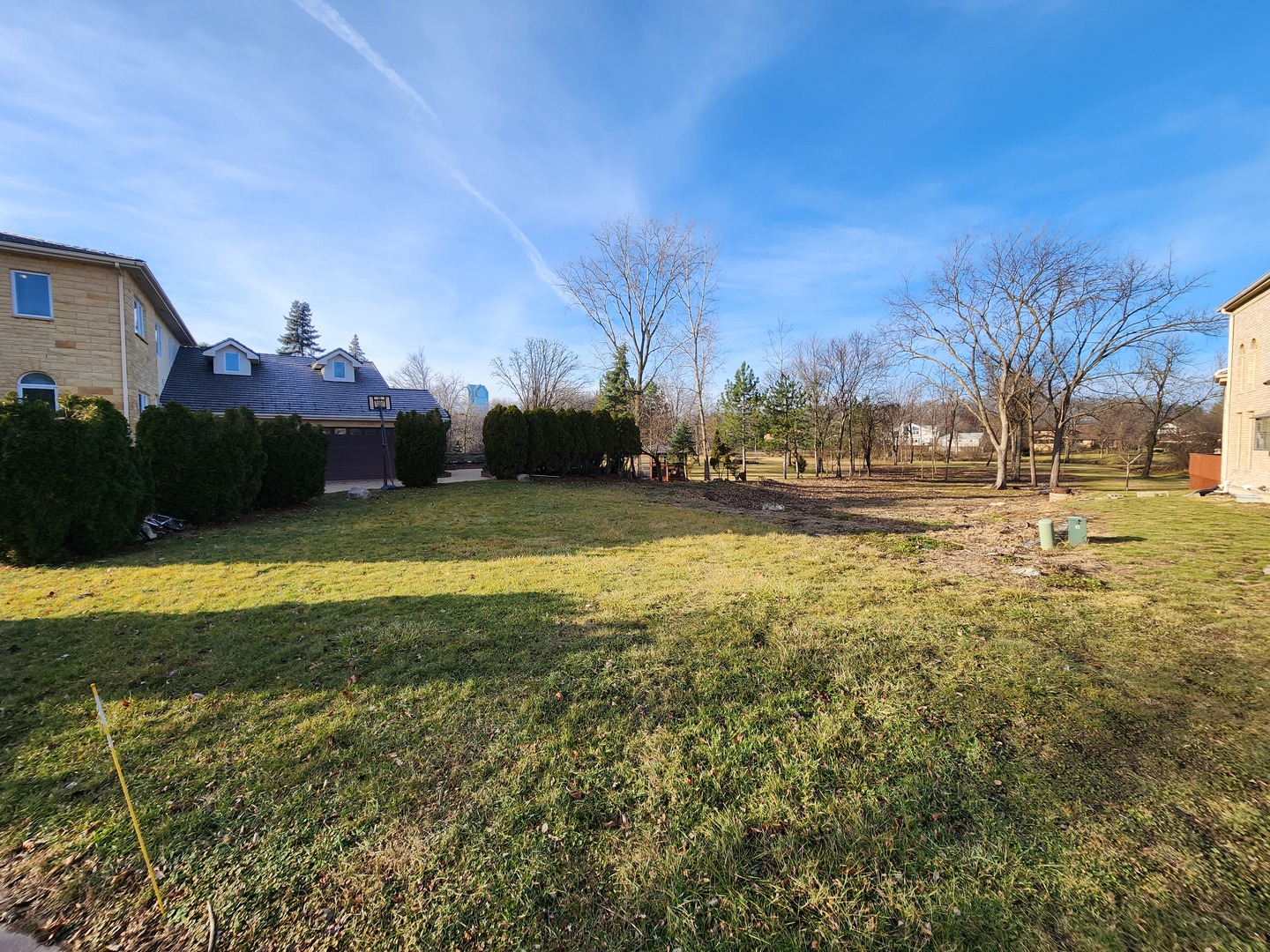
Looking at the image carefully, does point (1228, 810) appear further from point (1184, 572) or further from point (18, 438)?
point (18, 438)

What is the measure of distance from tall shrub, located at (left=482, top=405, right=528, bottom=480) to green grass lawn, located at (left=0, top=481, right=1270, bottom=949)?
37.2 feet

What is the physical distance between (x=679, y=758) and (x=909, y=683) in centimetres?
176

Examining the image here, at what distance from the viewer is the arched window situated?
11320 millimetres

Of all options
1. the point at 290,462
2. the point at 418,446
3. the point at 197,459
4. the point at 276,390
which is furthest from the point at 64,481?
the point at 276,390

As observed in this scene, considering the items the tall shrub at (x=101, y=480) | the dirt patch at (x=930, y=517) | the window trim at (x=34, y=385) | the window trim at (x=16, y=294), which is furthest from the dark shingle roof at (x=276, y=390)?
the dirt patch at (x=930, y=517)

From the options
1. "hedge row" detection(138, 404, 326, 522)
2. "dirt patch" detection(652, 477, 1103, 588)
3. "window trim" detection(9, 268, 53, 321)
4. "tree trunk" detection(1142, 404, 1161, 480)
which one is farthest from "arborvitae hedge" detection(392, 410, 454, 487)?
"tree trunk" detection(1142, 404, 1161, 480)

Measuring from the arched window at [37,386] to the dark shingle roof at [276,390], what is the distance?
5045mm

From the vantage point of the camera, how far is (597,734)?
2744 mm

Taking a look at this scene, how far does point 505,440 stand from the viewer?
16.3m

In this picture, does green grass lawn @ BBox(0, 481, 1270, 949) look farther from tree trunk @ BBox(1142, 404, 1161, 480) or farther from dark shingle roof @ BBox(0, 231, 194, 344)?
tree trunk @ BBox(1142, 404, 1161, 480)

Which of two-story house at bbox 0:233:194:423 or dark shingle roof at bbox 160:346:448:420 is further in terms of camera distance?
dark shingle roof at bbox 160:346:448:420

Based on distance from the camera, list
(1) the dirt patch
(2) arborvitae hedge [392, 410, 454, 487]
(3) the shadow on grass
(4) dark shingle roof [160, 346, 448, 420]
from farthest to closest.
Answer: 1. (4) dark shingle roof [160, 346, 448, 420]
2. (2) arborvitae hedge [392, 410, 454, 487]
3. (1) the dirt patch
4. (3) the shadow on grass

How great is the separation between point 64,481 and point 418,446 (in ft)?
26.4

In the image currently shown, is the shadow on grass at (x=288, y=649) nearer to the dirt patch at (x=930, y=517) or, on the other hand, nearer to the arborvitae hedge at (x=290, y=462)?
the dirt patch at (x=930, y=517)
